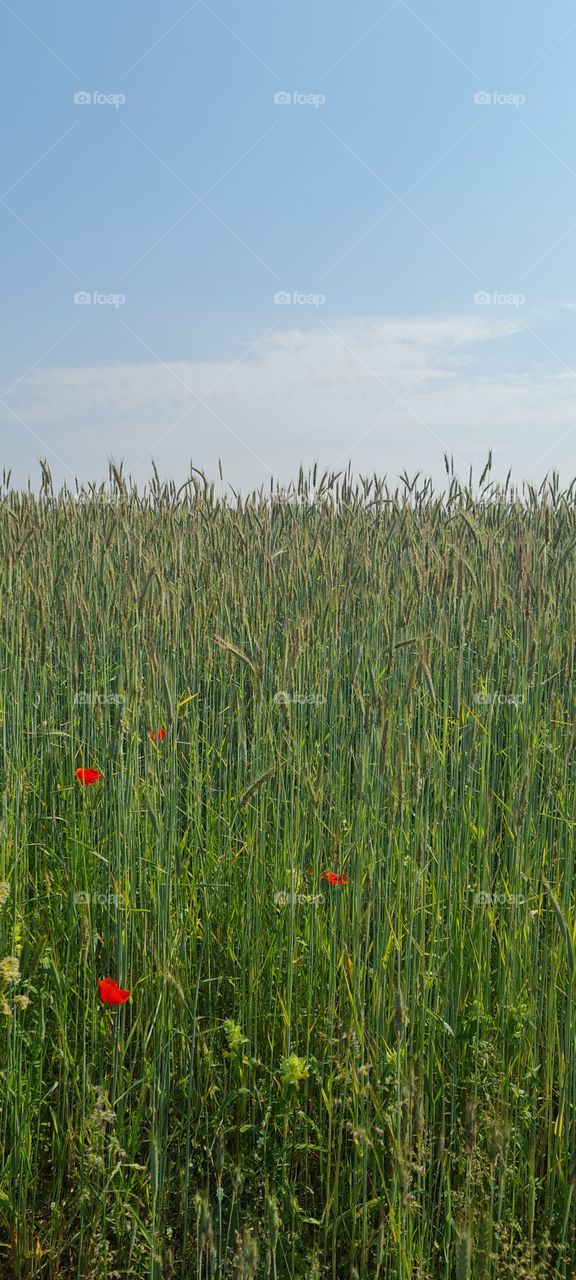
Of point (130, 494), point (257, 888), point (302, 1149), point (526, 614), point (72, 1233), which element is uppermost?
point (130, 494)

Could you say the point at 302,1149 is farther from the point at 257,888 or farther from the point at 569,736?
the point at 569,736

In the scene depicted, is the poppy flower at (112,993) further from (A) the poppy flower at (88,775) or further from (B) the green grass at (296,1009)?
(A) the poppy flower at (88,775)

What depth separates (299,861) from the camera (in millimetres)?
1723

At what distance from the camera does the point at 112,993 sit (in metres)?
1.48

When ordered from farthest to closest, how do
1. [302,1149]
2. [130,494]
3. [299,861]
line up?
[130,494] < [299,861] < [302,1149]

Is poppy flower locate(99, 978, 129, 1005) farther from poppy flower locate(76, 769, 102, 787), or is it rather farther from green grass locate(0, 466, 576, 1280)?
poppy flower locate(76, 769, 102, 787)

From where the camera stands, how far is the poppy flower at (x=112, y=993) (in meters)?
1.44

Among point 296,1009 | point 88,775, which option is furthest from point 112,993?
point 88,775

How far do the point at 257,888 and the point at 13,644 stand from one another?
0.85 metres

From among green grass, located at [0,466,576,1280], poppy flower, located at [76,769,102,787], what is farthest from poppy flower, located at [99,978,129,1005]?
poppy flower, located at [76,769,102,787]

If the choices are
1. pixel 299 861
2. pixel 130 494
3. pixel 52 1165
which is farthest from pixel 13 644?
pixel 130 494

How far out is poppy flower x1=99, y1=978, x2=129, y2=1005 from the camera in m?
1.44

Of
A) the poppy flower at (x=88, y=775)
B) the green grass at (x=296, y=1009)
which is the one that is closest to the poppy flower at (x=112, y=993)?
the green grass at (x=296, y=1009)

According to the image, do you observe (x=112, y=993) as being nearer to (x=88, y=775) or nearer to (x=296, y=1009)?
(x=296, y=1009)
